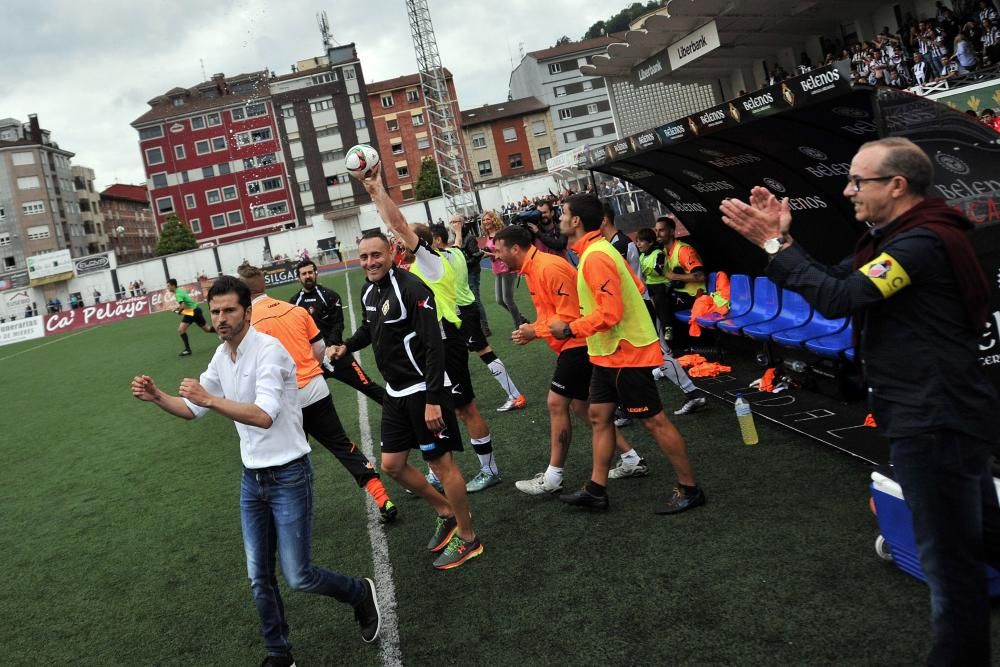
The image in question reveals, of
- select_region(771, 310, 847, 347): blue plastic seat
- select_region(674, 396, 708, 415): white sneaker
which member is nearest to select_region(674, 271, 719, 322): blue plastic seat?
select_region(771, 310, 847, 347): blue plastic seat

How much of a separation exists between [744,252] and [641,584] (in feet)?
20.4

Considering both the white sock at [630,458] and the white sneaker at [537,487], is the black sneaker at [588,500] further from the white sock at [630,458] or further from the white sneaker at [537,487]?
Result: the white sock at [630,458]

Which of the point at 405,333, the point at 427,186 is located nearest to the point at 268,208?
the point at 427,186

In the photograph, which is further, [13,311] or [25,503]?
[13,311]

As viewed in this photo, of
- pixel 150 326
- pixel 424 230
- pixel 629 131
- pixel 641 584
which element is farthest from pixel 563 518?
pixel 150 326

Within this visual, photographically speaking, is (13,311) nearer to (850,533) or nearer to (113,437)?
(113,437)

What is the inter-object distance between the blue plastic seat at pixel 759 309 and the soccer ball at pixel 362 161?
508cm

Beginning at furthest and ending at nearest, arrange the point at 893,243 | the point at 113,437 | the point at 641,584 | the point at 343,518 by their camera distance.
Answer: the point at 113,437 < the point at 343,518 < the point at 641,584 < the point at 893,243

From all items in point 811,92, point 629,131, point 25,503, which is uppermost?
point 629,131

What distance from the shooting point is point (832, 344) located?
6879mm

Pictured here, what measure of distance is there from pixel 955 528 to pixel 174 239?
69.4m

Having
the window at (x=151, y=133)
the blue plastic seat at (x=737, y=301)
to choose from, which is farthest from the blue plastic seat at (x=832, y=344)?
the window at (x=151, y=133)

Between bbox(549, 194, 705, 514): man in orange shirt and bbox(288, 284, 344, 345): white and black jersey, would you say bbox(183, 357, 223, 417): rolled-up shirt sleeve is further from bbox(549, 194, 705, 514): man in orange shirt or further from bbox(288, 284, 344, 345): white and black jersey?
bbox(288, 284, 344, 345): white and black jersey

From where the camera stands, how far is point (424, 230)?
7328 mm
